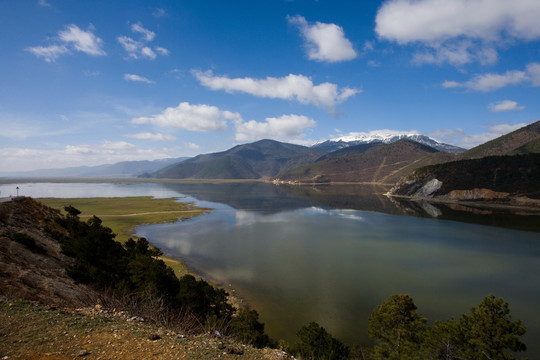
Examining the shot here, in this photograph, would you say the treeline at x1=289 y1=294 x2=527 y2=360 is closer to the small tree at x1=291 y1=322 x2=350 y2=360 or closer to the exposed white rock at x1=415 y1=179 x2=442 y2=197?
the small tree at x1=291 y1=322 x2=350 y2=360

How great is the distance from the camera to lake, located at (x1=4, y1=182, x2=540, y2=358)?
23.4 meters

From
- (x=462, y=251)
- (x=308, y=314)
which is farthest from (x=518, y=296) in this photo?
(x=308, y=314)

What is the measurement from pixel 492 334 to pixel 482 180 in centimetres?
12746

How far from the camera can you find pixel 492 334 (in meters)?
12.0

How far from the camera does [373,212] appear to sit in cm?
8412

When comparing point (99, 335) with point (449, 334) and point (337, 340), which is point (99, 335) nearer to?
point (337, 340)

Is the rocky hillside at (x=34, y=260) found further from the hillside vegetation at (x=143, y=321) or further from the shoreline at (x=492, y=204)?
the shoreline at (x=492, y=204)

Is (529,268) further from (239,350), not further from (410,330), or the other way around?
(239,350)

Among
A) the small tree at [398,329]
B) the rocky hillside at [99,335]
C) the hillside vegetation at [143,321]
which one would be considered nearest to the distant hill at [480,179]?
the small tree at [398,329]

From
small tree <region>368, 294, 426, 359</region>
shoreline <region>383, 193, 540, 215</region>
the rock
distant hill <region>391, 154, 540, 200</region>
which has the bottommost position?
shoreline <region>383, 193, 540, 215</region>

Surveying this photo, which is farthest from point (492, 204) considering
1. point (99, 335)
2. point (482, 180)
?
point (99, 335)

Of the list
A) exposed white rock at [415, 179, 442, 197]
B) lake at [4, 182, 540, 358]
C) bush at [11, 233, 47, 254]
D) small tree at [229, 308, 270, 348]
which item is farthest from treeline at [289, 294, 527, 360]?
exposed white rock at [415, 179, 442, 197]

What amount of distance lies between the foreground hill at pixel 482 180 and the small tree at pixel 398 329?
368 feet

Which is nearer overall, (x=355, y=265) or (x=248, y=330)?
(x=248, y=330)
